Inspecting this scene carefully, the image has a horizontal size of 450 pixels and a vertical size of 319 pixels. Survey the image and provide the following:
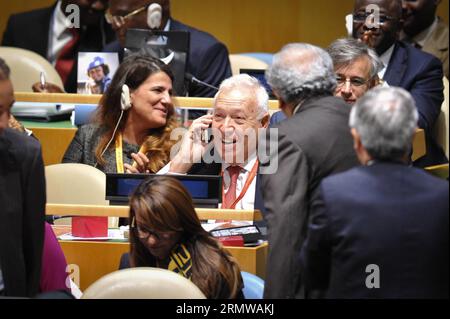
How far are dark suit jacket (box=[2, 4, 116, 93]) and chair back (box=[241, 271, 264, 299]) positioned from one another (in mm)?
3183

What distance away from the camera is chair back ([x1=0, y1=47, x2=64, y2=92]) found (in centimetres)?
612

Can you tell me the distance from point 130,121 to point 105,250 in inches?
38.5

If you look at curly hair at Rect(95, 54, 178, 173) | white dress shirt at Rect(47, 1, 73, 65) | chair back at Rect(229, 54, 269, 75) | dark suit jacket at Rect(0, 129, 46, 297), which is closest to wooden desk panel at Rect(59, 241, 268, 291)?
dark suit jacket at Rect(0, 129, 46, 297)

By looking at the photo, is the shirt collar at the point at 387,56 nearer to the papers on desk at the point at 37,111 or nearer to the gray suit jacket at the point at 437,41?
the gray suit jacket at the point at 437,41

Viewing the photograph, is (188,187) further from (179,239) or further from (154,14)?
(154,14)

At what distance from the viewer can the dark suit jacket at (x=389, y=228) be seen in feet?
9.95

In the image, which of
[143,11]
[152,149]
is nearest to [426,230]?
[152,149]

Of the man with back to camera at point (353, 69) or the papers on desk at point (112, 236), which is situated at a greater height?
the man with back to camera at point (353, 69)

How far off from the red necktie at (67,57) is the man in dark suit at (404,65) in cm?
193

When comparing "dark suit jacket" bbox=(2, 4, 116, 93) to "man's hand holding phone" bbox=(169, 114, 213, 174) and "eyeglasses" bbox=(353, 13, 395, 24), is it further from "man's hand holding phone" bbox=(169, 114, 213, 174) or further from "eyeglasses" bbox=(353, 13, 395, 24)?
"man's hand holding phone" bbox=(169, 114, 213, 174)

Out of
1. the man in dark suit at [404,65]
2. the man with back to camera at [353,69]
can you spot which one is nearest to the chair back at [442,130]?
the man in dark suit at [404,65]

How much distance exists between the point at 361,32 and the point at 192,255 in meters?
2.09

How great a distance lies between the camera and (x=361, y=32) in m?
5.35
